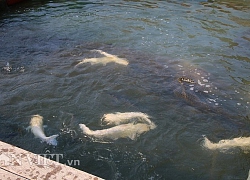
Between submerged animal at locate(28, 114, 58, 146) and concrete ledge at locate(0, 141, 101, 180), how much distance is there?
1694 mm

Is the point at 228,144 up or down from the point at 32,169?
down

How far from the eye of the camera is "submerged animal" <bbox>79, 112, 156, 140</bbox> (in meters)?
5.90

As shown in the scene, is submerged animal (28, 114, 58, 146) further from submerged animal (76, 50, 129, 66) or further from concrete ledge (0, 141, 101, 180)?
submerged animal (76, 50, 129, 66)

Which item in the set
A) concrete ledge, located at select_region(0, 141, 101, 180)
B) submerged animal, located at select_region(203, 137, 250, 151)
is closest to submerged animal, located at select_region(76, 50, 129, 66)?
submerged animal, located at select_region(203, 137, 250, 151)

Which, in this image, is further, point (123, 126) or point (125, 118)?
point (125, 118)

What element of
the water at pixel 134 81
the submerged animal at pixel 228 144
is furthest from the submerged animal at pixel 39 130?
the submerged animal at pixel 228 144

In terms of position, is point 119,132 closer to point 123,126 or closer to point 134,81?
point 123,126

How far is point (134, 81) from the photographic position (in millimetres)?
8141

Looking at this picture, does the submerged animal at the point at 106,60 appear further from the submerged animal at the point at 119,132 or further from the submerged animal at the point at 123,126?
the submerged animal at the point at 119,132

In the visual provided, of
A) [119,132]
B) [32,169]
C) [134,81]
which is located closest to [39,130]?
[119,132]

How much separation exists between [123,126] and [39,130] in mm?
1648

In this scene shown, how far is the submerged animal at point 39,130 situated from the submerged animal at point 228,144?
288cm

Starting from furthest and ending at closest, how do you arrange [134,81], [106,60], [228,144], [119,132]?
[106,60]
[134,81]
[119,132]
[228,144]

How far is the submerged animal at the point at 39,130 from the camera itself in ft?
19.0
